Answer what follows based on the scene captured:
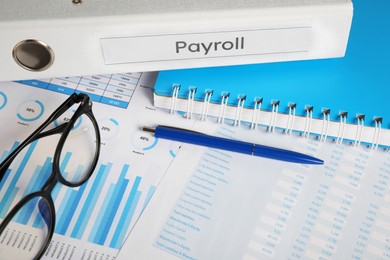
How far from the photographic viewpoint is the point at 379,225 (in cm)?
56

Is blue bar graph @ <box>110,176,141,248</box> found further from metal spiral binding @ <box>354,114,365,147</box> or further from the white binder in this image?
metal spiral binding @ <box>354,114,365,147</box>

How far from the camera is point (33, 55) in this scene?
59cm

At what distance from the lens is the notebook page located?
1.81 feet

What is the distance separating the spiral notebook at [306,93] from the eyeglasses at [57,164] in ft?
0.32

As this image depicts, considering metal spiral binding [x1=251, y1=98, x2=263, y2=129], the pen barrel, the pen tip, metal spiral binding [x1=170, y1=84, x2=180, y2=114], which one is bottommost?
the pen tip

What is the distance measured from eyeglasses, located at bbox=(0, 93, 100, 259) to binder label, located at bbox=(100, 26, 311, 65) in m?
0.07

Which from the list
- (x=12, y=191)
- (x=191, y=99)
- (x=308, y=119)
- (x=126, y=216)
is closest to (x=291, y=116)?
(x=308, y=119)

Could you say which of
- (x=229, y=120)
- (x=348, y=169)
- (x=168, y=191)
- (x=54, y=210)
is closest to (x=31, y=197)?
(x=54, y=210)

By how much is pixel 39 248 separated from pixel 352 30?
483 mm

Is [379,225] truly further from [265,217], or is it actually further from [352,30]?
[352,30]

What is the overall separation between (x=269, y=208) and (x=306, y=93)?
158mm

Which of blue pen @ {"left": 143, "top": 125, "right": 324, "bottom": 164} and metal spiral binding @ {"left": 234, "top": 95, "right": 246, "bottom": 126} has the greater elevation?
metal spiral binding @ {"left": 234, "top": 95, "right": 246, "bottom": 126}

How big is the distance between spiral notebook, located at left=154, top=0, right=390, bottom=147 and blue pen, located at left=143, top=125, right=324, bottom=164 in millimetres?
33

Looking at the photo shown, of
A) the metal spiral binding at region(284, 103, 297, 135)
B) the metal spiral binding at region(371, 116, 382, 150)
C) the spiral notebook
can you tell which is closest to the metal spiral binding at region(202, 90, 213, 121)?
the spiral notebook
